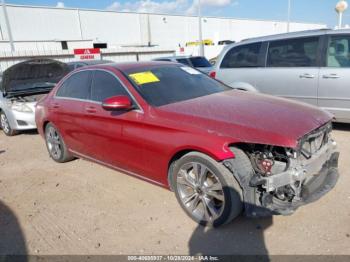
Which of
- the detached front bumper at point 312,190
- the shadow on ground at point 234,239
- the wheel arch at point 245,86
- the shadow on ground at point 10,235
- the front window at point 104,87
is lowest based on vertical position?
the shadow on ground at point 10,235

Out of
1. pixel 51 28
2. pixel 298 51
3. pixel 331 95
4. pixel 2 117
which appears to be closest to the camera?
pixel 331 95

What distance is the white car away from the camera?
696cm

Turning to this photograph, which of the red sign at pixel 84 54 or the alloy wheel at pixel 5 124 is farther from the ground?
the red sign at pixel 84 54

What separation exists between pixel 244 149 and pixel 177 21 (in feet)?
168

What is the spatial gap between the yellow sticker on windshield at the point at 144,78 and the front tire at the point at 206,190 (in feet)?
3.80

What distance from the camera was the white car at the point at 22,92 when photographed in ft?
22.8

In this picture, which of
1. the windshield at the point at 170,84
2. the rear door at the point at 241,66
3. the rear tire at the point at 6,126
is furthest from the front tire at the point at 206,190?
the rear tire at the point at 6,126

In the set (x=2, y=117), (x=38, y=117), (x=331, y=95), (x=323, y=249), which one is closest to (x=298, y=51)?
(x=331, y=95)

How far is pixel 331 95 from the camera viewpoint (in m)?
5.36

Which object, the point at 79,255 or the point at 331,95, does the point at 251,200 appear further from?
the point at 331,95

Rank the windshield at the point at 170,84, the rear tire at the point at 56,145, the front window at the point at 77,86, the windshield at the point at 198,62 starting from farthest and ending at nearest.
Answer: the windshield at the point at 198,62 → the rear tire at the point at 56,145 → the front window at the point at 77,86 → the windshield at the point at 170,84

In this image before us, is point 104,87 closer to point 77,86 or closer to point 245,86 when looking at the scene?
point 77,86

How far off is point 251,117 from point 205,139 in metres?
0.52

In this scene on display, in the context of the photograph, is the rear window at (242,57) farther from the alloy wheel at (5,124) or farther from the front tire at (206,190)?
the alloy wheel at (5,124)
